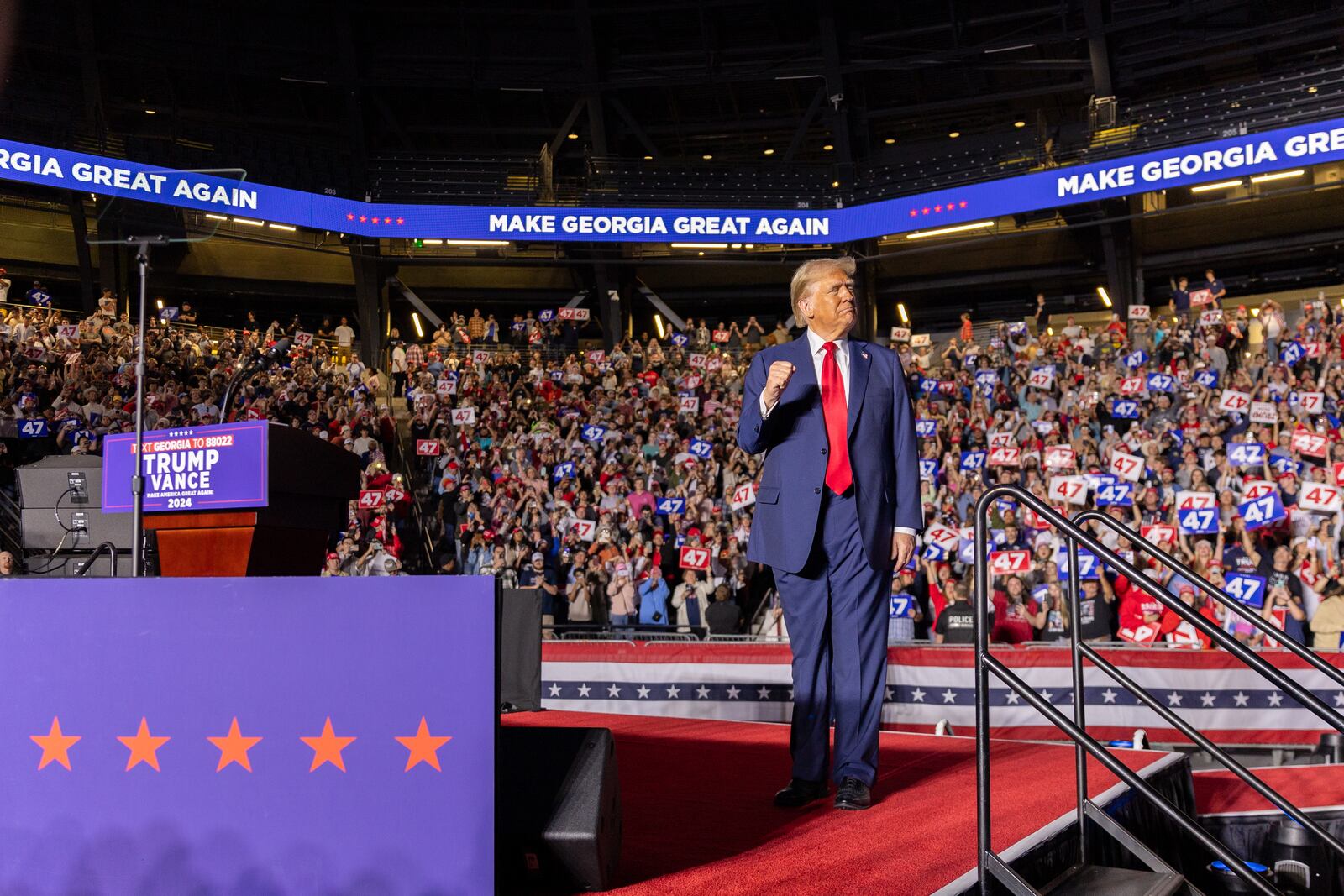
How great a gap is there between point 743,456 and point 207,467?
11887 millimetres

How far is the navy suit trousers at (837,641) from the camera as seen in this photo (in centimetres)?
377

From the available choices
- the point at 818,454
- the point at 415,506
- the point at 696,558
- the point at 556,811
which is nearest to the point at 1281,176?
the point at 696,558

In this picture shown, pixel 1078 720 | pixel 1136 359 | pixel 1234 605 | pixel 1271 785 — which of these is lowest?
pixel 1271 785

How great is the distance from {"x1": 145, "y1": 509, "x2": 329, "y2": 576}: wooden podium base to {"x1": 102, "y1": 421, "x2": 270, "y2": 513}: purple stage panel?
2.4 inches

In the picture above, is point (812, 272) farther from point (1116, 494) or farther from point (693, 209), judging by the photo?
point (693, 209)

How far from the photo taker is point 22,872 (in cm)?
260

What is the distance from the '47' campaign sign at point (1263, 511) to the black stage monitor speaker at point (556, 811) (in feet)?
34.0

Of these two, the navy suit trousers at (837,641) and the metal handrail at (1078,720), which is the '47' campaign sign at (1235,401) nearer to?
the navy suit trousers at (837,641)

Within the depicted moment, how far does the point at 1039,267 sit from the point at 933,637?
16.1 metres

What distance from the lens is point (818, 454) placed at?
3.85 meters

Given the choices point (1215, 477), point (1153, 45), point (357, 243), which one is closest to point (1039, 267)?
point (1153, 45)

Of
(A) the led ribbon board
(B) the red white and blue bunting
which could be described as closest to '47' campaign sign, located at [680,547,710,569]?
(B) the red white and blue bunting

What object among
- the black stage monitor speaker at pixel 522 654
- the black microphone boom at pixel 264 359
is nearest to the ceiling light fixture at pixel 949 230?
the black stage monitor speaker at pixel 522 654

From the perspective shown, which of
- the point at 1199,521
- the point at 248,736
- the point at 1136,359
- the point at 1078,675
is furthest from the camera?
the point at 1136,359
